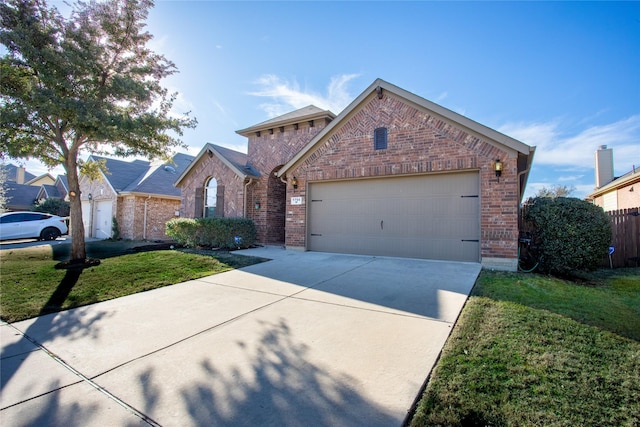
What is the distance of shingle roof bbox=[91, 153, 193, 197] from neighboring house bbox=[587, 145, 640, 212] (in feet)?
74.4

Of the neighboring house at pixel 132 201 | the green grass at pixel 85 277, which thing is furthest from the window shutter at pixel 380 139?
the neighboring house at pixel 132 201

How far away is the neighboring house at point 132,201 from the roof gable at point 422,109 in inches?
366

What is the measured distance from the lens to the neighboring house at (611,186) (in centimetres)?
1486

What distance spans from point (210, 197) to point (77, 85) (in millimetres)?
6700

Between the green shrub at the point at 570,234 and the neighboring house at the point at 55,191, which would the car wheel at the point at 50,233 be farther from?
the green shrub at the point at 570,234

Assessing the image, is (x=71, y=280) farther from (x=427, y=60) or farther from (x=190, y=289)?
(x=427, y=60)

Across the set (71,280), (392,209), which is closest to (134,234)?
(71,280)

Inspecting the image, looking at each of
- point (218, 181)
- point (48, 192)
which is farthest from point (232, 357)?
point (48, 192)

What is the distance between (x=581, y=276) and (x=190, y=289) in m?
8.98

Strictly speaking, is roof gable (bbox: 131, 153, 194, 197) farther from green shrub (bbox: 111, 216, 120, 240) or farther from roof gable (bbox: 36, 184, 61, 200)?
roof gable (bbox: 36, 184, 61, 200)

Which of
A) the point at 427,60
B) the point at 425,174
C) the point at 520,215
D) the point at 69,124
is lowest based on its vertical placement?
the point at 520,215

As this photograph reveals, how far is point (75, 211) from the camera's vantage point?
8.45m

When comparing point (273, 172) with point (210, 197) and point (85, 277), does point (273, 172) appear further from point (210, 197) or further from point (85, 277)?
point (85, 277)

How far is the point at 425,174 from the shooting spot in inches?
338
